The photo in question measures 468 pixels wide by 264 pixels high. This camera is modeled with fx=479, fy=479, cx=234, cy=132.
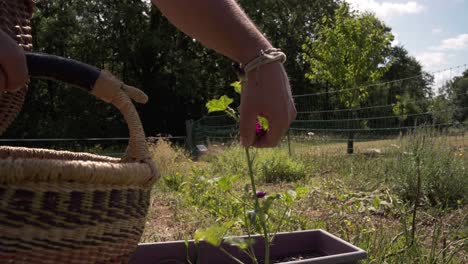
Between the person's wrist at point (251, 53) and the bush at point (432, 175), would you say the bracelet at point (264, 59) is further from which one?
the bush at point (432, 175)

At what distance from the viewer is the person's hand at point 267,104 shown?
3.38ft

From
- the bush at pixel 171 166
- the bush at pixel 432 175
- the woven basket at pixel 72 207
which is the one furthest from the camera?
the bush at pixel 171 166

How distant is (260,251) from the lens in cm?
158

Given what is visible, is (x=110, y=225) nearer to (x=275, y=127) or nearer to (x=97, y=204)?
(x=97, y=204)

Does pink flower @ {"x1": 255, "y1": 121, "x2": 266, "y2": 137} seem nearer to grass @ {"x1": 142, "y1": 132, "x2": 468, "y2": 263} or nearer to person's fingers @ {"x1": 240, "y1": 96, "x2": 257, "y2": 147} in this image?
person's fingers @ {"x1": 240, "y1": 96, "x2": 257, "y2": 147}

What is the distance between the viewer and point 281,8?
83.4 ft

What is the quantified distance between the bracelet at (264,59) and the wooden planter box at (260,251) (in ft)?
1.86

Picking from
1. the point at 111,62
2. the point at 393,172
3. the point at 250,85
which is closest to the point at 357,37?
the point at 111,62

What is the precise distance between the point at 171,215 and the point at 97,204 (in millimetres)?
2862

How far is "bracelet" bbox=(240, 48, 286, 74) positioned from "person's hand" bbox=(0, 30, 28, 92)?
500 mm

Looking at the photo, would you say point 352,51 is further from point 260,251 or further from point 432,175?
point 260,251

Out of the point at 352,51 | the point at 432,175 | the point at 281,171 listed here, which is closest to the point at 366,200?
the point at 432,175

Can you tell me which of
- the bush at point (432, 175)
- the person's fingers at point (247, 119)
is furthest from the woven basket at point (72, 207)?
the bush at point (432, 175)

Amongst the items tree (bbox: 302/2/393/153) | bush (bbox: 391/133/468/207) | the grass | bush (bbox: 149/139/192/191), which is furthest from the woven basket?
tree (bbox: 302/2/393/153)
